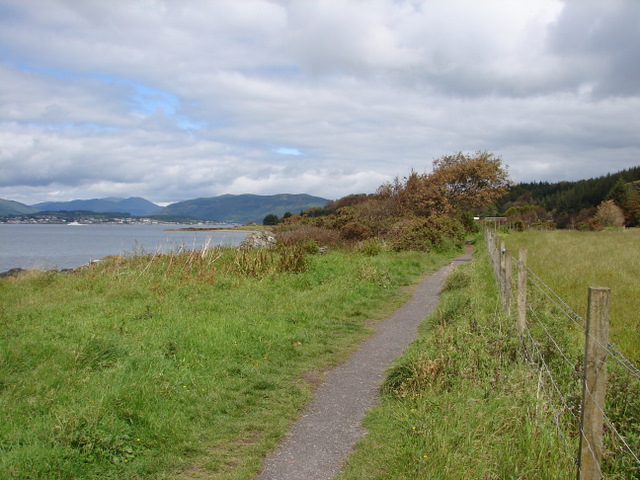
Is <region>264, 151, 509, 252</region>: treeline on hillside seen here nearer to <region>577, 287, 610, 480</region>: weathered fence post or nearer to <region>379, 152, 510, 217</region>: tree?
<region>379, 152, 510, 217</region>: tree

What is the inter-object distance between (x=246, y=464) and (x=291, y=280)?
31.3 ft

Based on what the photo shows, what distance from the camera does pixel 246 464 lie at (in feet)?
14.2

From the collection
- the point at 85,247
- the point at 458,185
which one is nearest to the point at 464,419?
the point at 458,185

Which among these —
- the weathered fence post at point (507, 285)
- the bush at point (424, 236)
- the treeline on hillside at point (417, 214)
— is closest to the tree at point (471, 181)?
the treeline on hillside at point (417, 214)

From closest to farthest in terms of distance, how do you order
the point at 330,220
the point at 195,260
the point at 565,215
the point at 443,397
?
the point at 443,397
the point at 195,260
the point at 330,220
the point at 565,215

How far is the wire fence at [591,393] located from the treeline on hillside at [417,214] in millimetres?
16451

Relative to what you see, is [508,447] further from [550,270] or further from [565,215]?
[565,215]

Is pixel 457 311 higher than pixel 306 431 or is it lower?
higher

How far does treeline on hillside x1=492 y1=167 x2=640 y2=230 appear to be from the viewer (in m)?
77.1

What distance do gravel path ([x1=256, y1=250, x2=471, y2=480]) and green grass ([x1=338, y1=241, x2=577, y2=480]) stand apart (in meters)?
0.20

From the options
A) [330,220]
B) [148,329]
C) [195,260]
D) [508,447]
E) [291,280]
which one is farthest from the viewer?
[330,220]

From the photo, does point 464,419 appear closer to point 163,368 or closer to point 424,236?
point 163,368

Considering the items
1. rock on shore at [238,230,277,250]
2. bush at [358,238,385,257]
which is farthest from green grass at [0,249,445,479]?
rock on shore at [238,230,277,250]

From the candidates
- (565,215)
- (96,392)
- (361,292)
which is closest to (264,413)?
(96,392)
